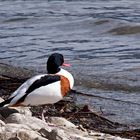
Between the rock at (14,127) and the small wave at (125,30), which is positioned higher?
the rock at (14,127)

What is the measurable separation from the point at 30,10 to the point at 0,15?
1.49 meters

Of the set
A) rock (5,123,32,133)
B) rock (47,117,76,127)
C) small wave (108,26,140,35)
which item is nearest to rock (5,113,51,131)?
rock (5,123,32,133)

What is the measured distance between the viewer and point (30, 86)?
725cm

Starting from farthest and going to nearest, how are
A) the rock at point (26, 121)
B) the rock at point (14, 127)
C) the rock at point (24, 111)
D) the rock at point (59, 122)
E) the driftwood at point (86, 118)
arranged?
the rock at point (24, 111) < the driftwood at point (86, 118) < the rock at point (59, 122) < the rock at point (26, 121) < the rock at point (14, 127)

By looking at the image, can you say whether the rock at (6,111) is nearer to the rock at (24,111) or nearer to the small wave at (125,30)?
the rock at (24,111)

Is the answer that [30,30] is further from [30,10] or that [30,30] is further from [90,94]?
[90,94]

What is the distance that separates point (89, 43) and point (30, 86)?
8.35m

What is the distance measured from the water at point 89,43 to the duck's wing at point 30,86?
4.56 ft

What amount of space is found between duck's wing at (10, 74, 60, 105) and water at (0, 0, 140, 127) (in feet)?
4.56

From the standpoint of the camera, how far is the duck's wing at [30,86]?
7.14 m

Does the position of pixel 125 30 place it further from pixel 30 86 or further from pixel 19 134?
pixel 19 134

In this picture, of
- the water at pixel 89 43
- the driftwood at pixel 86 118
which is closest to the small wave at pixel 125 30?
the water at pixel 89 43

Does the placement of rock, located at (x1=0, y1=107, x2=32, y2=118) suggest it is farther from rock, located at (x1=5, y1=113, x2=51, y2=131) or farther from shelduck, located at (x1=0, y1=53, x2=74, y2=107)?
rock, located at (x1=5, y1=113, x2=51, y2=131)

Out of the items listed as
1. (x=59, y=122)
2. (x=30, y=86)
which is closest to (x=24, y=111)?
(x=30, y=86)
